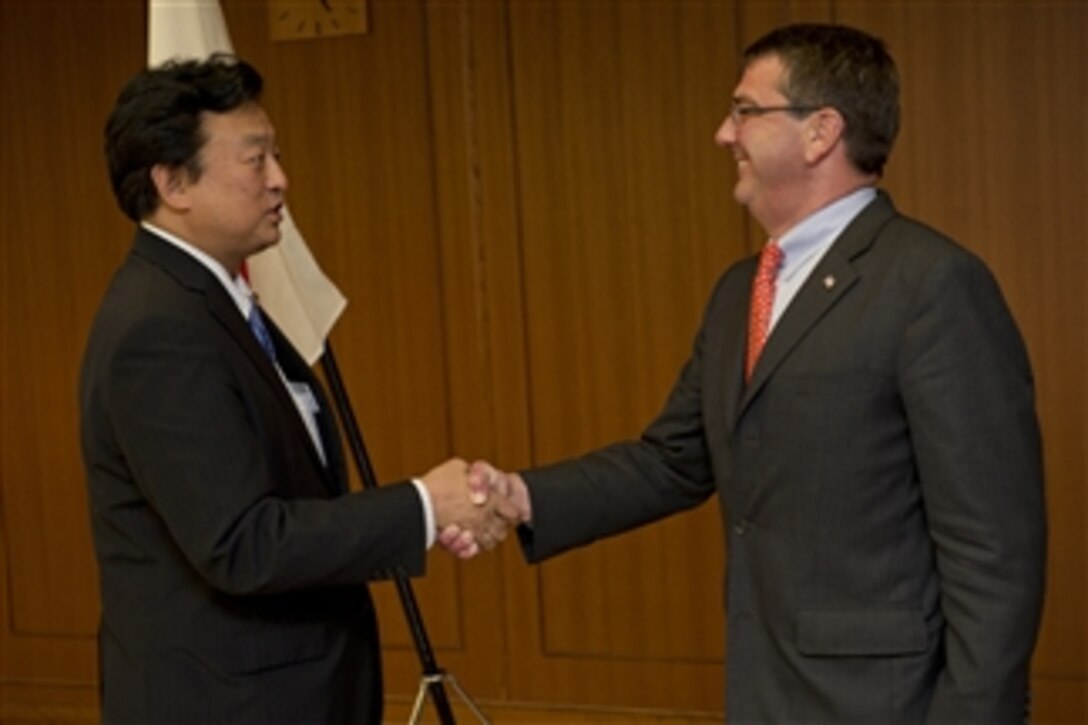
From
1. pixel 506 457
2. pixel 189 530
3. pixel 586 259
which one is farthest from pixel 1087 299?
pixel 189 530

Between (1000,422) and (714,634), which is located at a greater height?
(1000,422)

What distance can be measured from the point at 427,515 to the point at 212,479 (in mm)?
336

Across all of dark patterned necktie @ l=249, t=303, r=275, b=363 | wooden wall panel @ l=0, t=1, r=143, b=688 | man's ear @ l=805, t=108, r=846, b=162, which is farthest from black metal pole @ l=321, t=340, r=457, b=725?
wooden wall panel @ l=0, t=1, r=143, b=688

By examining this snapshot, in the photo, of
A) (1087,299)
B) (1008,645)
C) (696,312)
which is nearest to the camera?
(1008,645)

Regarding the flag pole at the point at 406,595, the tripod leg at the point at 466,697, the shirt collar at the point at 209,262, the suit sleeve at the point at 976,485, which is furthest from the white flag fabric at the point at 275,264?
the suit sleeve at the point at 976,485

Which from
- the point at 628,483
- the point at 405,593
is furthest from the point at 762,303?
the point at 405,593

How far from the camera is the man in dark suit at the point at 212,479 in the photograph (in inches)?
97.0

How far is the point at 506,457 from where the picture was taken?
5.30m

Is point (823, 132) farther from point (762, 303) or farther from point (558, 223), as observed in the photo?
point (558, 223)

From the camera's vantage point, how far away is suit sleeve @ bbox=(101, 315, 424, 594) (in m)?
2.45

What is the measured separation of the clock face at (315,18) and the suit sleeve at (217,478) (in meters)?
2.98

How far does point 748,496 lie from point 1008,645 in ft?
1.44

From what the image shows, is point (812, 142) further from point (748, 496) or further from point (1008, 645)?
point (1008, 645)

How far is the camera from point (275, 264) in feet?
13.1
